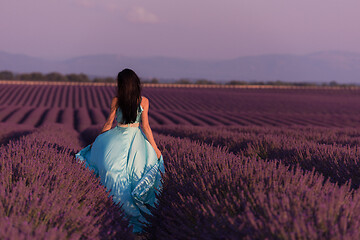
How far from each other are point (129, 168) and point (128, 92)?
893 mm

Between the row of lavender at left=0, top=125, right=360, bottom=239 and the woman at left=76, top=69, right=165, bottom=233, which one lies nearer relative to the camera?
the row of lavender at left=0, top=125, right=360, bottom=239

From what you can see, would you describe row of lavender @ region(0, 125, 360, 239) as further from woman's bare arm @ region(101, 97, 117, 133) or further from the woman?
A: woman's bare arm @ region(101, 97, 117, 133)

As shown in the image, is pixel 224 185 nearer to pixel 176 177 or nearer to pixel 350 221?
pixel 176 177

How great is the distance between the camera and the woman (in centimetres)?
421

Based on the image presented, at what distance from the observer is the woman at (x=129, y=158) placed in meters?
4.21

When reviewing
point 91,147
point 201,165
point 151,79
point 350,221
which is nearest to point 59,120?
point 91,147

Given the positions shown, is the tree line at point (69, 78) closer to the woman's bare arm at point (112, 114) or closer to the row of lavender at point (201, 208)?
the woman's bare arm at point (112, 114)

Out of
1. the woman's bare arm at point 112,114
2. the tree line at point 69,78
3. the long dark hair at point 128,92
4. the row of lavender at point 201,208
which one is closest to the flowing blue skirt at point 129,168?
the woman's bare arm at point 112,114

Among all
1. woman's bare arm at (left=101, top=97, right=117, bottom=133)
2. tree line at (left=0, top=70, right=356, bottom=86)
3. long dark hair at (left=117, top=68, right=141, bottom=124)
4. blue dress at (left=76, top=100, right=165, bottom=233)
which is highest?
tree line at (left=0, top=70, right=356, bottom=86)

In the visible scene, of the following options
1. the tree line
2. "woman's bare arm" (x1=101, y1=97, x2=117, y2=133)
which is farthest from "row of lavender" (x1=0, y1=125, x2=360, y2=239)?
the tree line

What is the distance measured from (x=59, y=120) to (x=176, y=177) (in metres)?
18.5

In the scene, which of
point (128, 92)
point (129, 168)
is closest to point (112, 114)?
point (128, 92)

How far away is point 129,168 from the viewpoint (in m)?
4.32

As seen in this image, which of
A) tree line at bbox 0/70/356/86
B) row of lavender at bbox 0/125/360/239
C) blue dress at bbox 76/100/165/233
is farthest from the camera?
tree line at bbox 0/70/356/86
